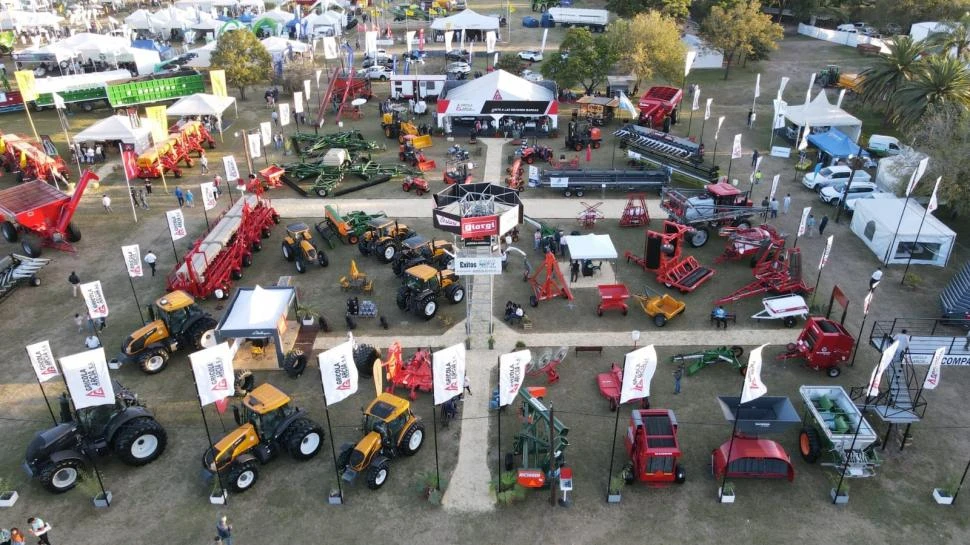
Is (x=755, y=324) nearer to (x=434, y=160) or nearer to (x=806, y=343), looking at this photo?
(x=806, y=343)

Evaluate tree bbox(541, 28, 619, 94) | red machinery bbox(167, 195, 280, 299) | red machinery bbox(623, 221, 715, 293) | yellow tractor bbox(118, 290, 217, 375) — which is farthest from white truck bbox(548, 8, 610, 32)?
→ yellow tractor bbox(118, 290, 217, 375)

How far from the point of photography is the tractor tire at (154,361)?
1866 centimetres

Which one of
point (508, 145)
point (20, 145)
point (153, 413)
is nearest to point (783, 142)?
point (508, 145)

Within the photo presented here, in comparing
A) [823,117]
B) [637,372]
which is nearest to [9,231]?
[637,372]

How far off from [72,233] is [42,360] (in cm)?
1319

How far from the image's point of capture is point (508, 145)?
36.9 metres

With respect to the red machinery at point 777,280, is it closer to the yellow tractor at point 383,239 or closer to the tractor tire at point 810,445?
the tractor tire at point 810,445

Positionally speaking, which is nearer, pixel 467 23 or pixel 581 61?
pixel 581 61

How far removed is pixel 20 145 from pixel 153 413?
910 inches

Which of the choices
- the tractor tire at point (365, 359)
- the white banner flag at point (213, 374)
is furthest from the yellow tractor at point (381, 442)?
the white banner flag at point (213, 374)

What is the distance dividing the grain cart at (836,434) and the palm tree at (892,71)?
2563 centimetres

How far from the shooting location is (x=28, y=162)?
3191 centimetres

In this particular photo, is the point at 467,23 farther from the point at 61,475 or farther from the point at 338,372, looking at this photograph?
the point at 61,475

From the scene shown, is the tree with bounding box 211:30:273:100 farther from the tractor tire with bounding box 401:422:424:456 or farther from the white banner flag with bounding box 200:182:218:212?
the tractor tire with bounding box 401:422:424:456
